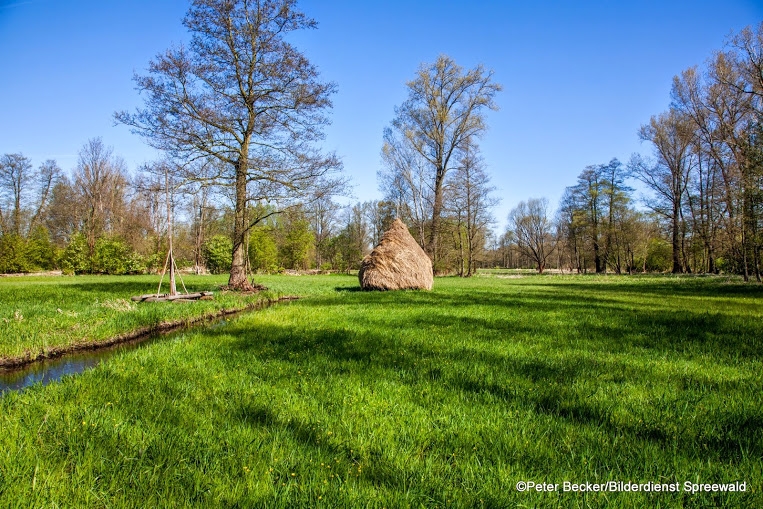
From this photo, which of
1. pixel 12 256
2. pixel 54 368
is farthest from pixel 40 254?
pixel 54 368

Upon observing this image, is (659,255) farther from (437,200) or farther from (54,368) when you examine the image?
(54,368)

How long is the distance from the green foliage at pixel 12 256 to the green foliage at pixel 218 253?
1444cm

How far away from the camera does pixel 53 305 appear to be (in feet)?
30.6

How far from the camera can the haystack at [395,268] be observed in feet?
50.6

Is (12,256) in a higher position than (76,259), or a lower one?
higher

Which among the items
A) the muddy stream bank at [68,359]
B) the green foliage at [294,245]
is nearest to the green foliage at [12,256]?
the green foliage at [294,245]

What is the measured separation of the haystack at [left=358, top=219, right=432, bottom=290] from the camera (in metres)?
15.4

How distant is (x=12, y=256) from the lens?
98.7ft

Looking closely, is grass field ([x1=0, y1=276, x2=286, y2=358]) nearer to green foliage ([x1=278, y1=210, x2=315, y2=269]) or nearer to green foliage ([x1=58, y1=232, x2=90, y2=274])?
green foliage ([x1=58, y1=232, x2=90, y2=274])

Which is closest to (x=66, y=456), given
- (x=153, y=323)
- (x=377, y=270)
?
(x=153, y=323)

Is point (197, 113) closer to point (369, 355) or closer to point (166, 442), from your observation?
point (369, 355)

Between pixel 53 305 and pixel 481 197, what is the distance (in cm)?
3393

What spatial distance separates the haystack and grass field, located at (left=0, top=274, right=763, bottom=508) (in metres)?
10.2

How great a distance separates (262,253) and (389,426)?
4052cm
